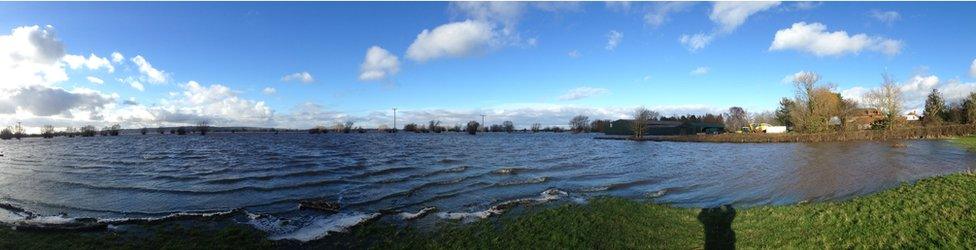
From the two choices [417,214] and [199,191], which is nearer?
[417,214]

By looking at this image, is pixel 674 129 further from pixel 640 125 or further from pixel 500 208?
pixel 500 208

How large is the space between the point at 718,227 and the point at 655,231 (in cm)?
155

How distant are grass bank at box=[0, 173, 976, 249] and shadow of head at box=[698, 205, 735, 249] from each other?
149 mm

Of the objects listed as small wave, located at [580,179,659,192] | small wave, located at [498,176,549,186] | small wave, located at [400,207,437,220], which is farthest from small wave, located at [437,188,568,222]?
small wave, located at [498,176,549,186]

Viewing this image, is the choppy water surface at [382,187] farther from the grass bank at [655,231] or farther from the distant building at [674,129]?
the distant building at [674,129]

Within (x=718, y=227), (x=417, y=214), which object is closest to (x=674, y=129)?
(x=417, y=214)

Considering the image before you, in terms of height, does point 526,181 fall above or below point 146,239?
above

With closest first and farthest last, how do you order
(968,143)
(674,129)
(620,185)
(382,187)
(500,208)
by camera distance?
(500,208), (382,187), (620,185), (968,143), (674,129)

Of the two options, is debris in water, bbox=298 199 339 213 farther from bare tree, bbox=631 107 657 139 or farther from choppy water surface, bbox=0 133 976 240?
bare tree, bbox=631 107 657 139

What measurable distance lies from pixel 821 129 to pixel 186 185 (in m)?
75.8

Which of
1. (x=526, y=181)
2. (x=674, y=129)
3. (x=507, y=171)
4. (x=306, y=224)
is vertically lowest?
(x=306, y=224)

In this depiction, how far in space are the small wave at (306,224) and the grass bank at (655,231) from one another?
1.61 feet

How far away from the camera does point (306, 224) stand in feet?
42.1

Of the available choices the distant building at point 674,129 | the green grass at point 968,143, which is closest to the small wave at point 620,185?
the green grass at point 968,143
